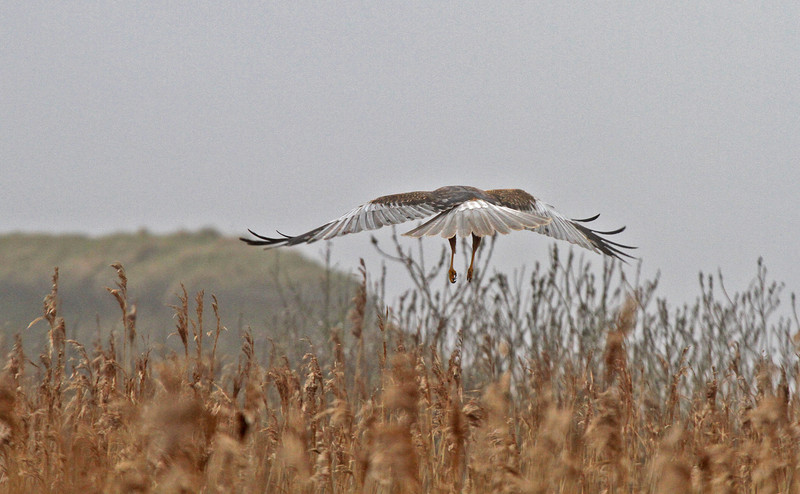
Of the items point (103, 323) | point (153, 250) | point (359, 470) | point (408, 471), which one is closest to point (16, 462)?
point (359, 470)

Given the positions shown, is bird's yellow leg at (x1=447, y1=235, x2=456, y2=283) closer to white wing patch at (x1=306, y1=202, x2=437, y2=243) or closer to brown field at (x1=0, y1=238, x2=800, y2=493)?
white wing patch at (x1=306, y1=202, x2=437, y2=243)

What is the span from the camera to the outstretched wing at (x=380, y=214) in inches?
197

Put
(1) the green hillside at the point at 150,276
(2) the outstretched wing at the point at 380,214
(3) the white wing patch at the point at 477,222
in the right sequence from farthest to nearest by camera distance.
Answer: (1) the green hillside at the point at 150,276
(2) the outstretched wing at the point at 380,214
(3) the white wing patch at the point at 477,222

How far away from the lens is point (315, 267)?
22469 mm

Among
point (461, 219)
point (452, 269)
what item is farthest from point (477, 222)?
point (452, 269)

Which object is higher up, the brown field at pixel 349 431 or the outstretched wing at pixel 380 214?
the outstretched wing at pixel 380 214

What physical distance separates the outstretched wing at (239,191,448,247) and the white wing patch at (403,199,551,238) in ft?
1.19

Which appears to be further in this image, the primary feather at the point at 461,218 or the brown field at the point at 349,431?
the primary feather at the point at 461,218

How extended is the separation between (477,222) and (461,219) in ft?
0.35

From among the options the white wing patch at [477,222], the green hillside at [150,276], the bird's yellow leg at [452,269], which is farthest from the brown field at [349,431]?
the green hillside at [150,276]

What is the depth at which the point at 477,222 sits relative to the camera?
4.41 meters

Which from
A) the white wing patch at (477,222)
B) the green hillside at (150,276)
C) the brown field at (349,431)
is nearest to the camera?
the brown field at (349,431)

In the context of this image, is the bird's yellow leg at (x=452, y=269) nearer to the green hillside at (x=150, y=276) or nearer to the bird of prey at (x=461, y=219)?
the bird of prey at (x=461, y=219)

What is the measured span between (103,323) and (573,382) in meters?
17.7
